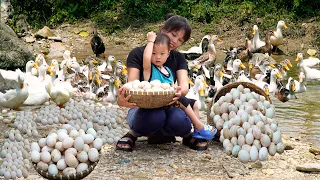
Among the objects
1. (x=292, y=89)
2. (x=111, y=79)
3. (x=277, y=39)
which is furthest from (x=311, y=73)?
(x=111, y=79)

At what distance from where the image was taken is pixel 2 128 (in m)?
5.66

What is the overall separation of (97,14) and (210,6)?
3584mm

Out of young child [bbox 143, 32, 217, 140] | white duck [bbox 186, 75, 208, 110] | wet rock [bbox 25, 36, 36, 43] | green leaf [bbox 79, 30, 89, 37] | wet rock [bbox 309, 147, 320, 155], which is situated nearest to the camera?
young child [bbox 143, 32, 217, 140]

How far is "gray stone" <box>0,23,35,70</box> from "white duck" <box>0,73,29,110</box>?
3437 mm

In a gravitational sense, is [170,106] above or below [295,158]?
above

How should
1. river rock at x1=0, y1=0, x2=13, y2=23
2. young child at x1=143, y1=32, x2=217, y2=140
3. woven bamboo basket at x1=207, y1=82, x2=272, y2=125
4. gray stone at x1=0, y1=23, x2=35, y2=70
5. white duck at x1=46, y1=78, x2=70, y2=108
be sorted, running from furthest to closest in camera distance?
river rock at x1=0, y1=0, x2=13, y2=23, gray stone at x1=0, y1=23, x2=35, y2=70, white duck at x1=46, y1=78, x2=70, y2=108, woven bamboo basket at x1=207, y1=82, x2=272, y2=125, young child at x1=143, y1=32, x2=217, y2=140

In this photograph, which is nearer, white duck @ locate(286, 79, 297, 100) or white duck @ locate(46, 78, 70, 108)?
white duck @ locate(46, 78, 70, 108)

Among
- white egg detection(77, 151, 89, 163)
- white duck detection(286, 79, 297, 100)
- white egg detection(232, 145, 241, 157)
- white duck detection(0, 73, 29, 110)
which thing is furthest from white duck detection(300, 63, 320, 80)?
white egg detection(77, 151, 89, 163)

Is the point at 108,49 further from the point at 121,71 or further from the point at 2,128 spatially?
the point at 2,128

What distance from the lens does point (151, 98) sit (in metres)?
4.12

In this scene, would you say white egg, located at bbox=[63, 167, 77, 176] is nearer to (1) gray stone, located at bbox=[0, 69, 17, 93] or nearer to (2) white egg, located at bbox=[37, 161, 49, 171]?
(2) white egg, located at bbox=[37, 161, 49, 171]

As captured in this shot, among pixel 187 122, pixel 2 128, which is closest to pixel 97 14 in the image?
pixel 2 128

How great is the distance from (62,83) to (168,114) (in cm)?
392

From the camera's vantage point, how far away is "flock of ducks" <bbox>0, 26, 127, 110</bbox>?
261 inches
